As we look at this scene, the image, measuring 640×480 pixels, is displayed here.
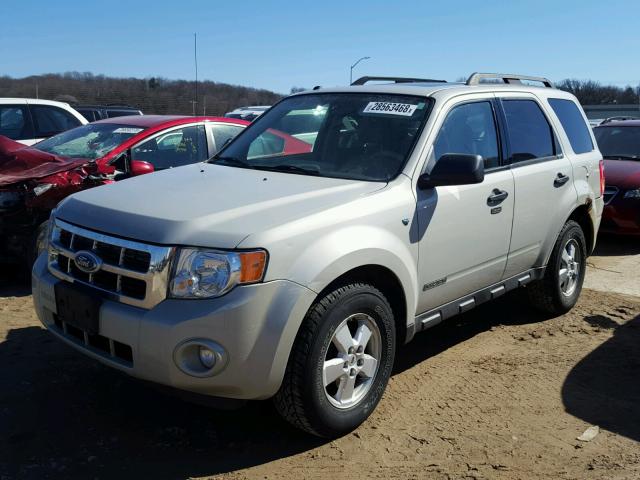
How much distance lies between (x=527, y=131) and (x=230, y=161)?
2288 mm

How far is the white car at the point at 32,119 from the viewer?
9.62 m

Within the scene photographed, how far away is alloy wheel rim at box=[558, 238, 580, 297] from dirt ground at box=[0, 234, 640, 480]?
2.05 ft

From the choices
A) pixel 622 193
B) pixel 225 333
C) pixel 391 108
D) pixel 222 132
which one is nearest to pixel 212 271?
pixel 225 333

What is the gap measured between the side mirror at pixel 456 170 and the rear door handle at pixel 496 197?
2.02ft

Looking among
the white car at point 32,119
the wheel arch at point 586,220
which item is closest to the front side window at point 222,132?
the white car at point 32,119

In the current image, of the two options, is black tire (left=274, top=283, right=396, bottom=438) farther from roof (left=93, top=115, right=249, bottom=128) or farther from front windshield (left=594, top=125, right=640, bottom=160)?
front windshield (left=594, top=125, right=640, bottom=160)

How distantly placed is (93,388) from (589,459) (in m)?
2.88

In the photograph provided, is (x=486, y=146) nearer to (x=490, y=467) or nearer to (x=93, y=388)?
(x=490, y=467)

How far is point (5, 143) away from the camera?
6.90 meters

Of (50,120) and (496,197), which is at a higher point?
(50,120)

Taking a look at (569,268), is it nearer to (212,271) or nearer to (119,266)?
(212,271)

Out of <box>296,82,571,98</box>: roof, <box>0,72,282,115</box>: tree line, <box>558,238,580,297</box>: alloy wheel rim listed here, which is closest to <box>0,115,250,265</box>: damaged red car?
<box>296,82,571,98</box>: roof

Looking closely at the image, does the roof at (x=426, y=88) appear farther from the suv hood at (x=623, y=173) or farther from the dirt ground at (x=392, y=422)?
the suv hood at (x=623, y=173)

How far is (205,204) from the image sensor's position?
340 centimetres
